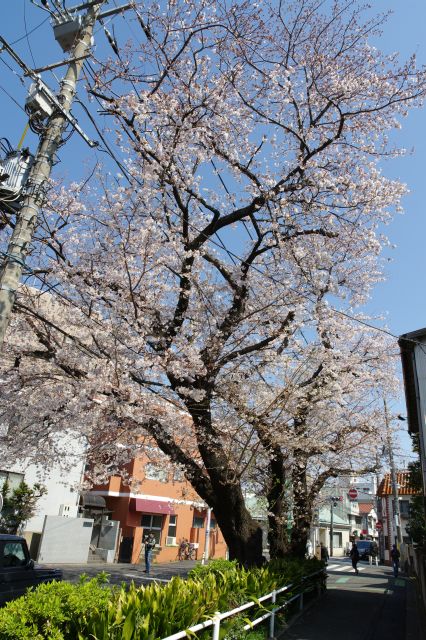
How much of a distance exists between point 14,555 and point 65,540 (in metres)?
13.1

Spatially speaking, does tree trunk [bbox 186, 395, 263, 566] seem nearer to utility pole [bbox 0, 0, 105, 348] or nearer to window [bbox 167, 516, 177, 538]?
utility pole [bbox 0, 0, 105, 348]

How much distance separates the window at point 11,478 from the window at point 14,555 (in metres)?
10.4

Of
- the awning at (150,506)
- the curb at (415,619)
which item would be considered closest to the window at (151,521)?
the awning at (150,506)

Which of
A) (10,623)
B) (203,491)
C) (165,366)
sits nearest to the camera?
(10,623)

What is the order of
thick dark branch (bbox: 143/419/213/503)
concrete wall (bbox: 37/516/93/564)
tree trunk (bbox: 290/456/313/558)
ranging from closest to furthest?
thick dark branch (bbox: 143/419/213/503), tree trunk (bbox: 290/456/313/558), concrete wall (bbox: 37/516/93/564)

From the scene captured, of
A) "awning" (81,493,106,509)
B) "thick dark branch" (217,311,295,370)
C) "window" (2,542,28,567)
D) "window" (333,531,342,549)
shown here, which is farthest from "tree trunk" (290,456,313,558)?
"window" (333,531,342,549)

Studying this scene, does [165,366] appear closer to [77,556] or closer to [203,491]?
[203,491]

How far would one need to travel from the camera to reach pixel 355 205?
9672 mm

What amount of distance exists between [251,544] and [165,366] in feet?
14.5

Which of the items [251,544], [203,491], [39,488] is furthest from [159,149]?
[39,488]

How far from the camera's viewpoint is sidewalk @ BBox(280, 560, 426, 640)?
30.7 feet

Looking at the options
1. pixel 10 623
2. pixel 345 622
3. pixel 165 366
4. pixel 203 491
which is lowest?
pixel 345 622

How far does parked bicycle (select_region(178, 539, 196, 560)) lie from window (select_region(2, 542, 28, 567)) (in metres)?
21.9

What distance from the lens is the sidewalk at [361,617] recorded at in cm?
936
